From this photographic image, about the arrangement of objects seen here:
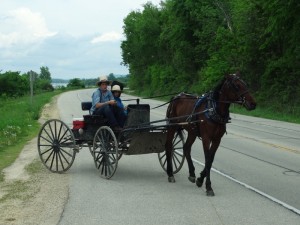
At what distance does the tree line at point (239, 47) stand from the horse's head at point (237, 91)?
165 inches

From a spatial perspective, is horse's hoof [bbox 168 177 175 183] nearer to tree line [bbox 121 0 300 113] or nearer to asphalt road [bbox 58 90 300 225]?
asphalt road [bbox 58 90 300 225]

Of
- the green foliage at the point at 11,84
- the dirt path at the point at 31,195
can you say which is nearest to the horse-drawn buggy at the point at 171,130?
the dirt path at the point at 31,195

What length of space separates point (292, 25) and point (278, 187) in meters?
23.6

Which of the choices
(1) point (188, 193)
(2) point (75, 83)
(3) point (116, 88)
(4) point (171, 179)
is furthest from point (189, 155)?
(2) point (75, 83)

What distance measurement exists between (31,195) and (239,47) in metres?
31.9

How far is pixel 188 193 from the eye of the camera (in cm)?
866

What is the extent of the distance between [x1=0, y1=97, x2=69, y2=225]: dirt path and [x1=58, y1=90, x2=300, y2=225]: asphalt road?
232mm

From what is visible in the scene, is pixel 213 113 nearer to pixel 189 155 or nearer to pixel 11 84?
pixel 189 155

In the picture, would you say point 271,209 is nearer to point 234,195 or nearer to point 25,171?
point 234,195

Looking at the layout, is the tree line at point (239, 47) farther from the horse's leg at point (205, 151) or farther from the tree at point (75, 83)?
the tree at point (75, 83)

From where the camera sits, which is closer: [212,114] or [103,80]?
[212,114]

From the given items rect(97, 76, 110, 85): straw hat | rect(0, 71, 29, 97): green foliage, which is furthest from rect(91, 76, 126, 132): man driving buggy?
rect(0, 71, 29, 97): green foliage

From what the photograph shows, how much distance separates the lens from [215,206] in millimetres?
7637

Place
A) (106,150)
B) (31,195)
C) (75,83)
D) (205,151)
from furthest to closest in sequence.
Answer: (75,83), (106,150), (205,151), (31,195)
